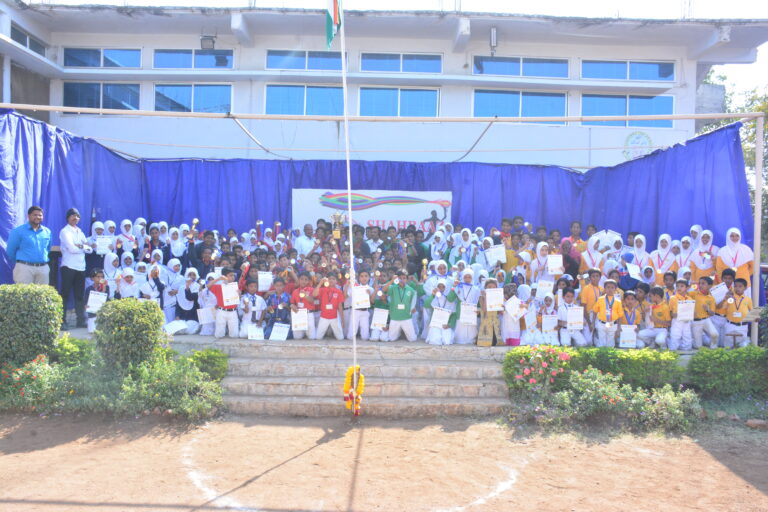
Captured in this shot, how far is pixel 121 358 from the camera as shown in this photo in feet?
21.1

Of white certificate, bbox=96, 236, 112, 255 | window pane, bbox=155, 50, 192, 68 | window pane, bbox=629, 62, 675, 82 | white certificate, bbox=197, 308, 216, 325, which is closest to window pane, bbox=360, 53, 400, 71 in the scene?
window pane, bbox=155, 50, 192, 68

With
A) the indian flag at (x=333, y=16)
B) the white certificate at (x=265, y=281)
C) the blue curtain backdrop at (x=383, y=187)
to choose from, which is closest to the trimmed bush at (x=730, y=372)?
the blue curtain backdrop at (x=383, y=187)

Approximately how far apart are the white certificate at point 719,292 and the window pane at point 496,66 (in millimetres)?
8196

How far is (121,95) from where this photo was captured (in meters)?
14.3

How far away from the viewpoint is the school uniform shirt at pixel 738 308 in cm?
771

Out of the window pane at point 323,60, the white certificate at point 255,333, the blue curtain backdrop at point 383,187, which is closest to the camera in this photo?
the white certificate at point 255,333

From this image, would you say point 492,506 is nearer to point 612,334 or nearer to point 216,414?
point 216,414

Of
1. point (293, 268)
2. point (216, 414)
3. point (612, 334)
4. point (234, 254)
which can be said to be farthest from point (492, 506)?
point (234, 254)

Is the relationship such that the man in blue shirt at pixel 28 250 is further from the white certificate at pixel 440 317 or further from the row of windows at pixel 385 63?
the row of windows at pixel 385 63

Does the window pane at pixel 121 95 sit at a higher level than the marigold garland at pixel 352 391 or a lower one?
higher

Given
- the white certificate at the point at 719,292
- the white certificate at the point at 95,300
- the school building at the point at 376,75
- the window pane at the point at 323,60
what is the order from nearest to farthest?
the white certificate at the point at 95,300, the white certificate at the point at 719,292, the school building at the point at 376,75, the window pane at the point at 323,60

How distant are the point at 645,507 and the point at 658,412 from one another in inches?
80.3

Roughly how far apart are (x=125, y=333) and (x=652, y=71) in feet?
46.5

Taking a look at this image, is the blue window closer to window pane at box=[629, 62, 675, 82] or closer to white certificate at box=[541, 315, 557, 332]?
window pane at box=[629, 62, 675, 82]
